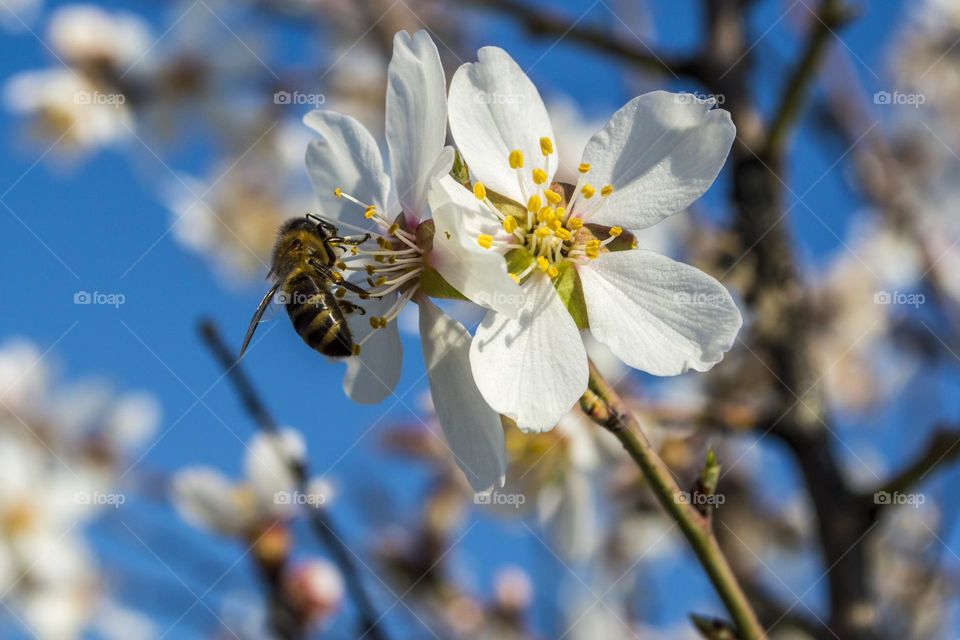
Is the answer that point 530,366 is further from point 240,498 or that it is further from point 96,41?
point 96,41

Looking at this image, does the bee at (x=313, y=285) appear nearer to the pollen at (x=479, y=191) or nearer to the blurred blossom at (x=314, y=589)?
the pollen at (x=479, y=191)

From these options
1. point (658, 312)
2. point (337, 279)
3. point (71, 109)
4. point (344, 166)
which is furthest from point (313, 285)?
point (71, 109)

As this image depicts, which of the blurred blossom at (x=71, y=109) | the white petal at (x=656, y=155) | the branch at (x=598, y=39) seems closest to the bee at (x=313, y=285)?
the white petal at (x=656, y=155)

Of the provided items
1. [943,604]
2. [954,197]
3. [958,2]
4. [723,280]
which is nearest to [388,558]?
[723,280]

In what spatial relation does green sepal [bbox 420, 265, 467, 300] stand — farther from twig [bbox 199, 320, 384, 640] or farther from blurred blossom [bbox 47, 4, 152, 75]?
blurred blossom [bbox 47, 4, 152, 75]

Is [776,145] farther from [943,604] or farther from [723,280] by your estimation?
[943,604]

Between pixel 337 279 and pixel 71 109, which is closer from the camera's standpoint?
pixel 337 279
